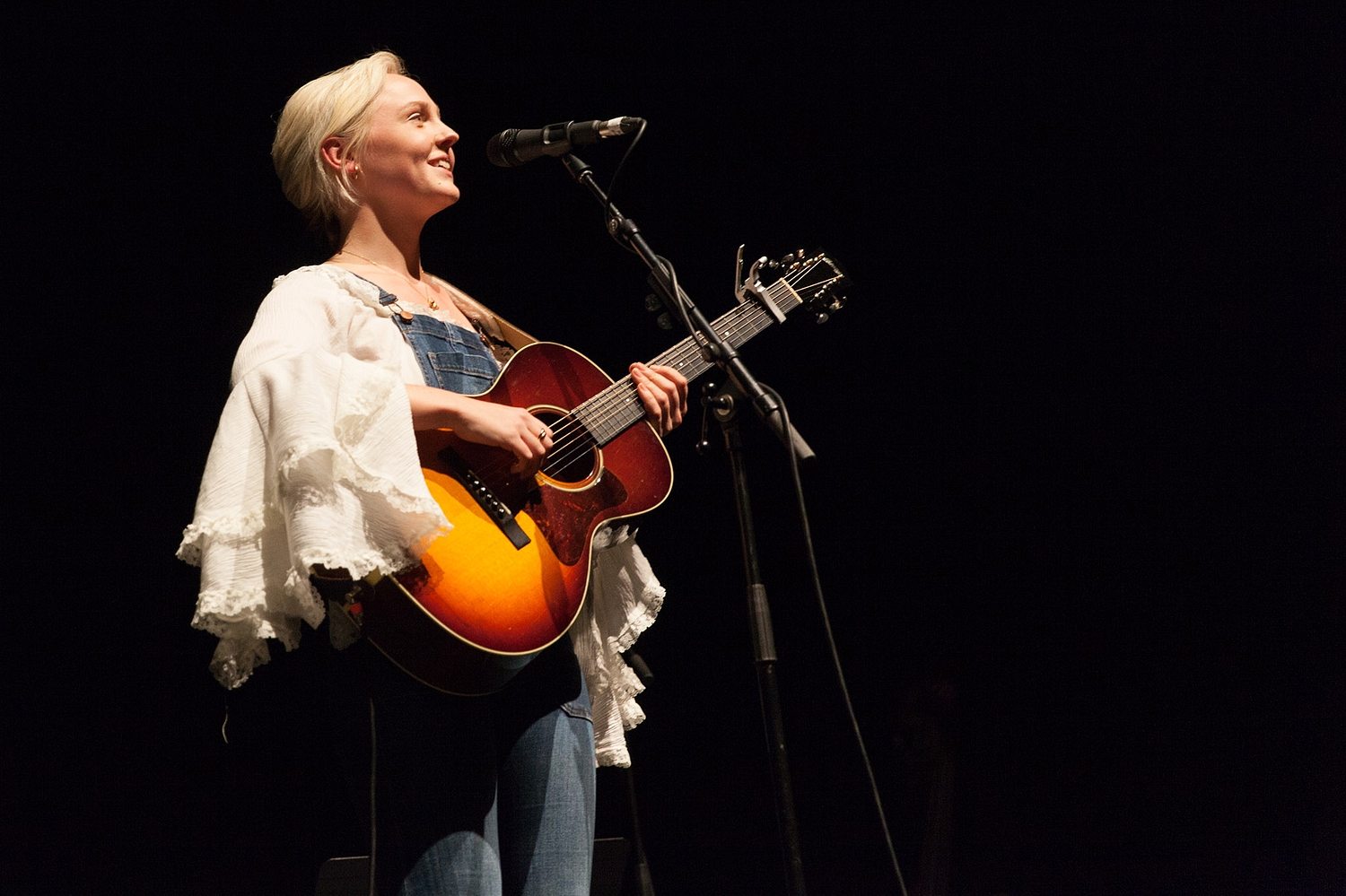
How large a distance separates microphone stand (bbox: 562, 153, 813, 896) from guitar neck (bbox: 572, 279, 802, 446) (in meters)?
0.08

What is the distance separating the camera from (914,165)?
3.19m

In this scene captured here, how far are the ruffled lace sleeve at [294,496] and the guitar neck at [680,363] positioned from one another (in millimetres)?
376

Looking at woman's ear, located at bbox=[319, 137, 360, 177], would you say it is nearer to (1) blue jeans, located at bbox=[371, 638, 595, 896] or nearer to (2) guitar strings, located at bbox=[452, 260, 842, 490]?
(2) guitar strings, located at bbox=[452, 260, 842, 490]

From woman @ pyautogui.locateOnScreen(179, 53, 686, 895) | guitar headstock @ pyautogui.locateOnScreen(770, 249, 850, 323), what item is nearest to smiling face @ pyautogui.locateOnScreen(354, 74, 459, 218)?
woman @ pyautogui.locateOnScreen(179, 53, 686, 895)

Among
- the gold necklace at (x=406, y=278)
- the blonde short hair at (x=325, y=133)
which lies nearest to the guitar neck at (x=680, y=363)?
the gold necklace at (x=406, y=278)

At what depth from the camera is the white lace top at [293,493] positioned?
130 centimetres

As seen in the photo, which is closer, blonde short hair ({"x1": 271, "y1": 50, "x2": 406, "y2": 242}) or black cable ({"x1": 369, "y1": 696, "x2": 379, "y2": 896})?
black cable ({"x1": 369, "y1": 696, "x2": 379, "y2": 896})

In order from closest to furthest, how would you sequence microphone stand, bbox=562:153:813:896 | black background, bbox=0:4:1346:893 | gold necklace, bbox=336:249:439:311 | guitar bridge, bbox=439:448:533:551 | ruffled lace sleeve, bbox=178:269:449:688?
ruffled lace sleeve, bbox=178:269:449:688
microphone stand, bbox=562:153:813:896
guitar bridge, bbox=439:448:533:551
gold necklace, bbox=336:249:439:311
black background, bbox=0:4:1346:893

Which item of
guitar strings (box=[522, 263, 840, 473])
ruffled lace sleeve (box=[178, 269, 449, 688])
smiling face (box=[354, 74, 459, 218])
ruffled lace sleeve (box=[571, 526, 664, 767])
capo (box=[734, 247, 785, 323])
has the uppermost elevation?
smiling face (box=[354, 74, 459, 218])

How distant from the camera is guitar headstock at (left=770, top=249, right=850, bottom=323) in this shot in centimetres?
207

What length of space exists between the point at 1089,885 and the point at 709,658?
126cm

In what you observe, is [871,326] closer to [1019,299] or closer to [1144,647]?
[1019,299]

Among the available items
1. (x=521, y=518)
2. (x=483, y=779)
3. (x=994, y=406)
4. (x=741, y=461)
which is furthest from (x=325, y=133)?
(x=994, y=406)

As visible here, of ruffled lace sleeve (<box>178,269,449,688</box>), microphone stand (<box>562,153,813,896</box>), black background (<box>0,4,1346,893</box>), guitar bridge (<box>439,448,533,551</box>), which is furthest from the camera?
black background (<box>0,4,1346,893</box>)
